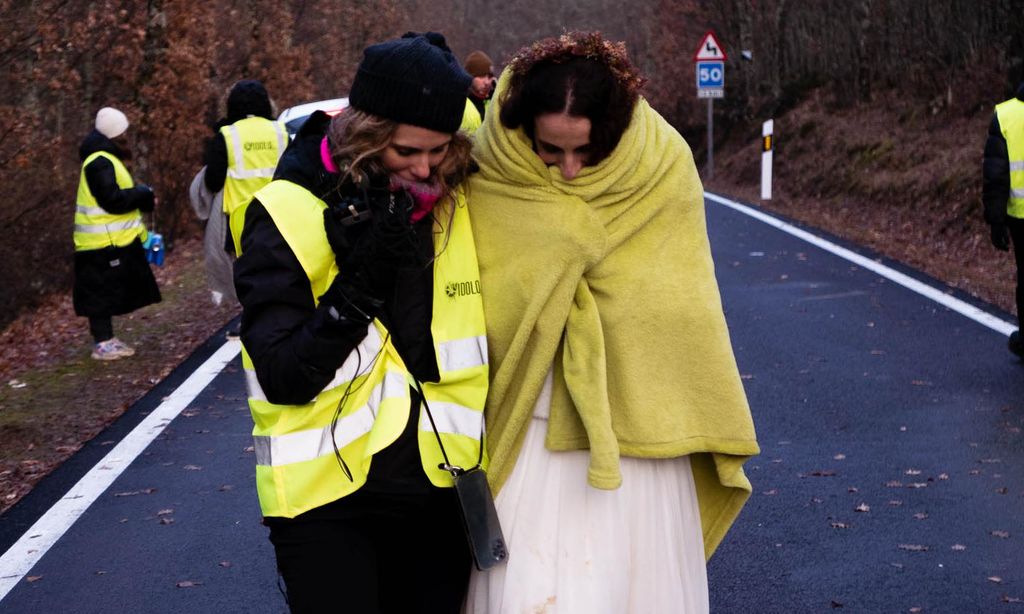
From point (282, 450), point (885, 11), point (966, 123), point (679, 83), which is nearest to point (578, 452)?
point (282, 450)

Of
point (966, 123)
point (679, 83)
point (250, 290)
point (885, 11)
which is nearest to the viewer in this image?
point (250, 290)

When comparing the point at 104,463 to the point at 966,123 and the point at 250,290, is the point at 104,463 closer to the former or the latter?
the point at 250,290

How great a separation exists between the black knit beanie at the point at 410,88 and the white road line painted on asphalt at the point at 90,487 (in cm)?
330

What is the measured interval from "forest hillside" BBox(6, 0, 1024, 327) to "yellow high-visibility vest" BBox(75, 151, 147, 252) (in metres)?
2.31

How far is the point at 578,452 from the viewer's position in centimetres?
307

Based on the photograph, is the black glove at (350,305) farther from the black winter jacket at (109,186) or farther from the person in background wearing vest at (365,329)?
the black winter jacket at (109,186)

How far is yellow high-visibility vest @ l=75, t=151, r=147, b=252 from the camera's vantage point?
33.4ft

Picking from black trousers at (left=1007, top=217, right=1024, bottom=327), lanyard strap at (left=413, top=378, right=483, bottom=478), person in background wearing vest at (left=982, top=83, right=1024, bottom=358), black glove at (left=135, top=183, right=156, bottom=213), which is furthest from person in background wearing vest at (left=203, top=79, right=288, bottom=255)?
lanyard strap at (left=413, top=378, right=483, bottom=478)

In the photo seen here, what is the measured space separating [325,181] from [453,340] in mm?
437

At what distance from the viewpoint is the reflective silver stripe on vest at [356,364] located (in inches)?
114

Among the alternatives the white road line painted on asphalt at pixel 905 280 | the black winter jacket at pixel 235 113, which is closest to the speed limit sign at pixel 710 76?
the white road line painted on asphalt at pixel 905 280

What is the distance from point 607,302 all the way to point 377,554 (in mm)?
757

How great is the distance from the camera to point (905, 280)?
40.6 feet

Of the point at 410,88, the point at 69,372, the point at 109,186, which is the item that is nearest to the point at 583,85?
the point at 410,88
